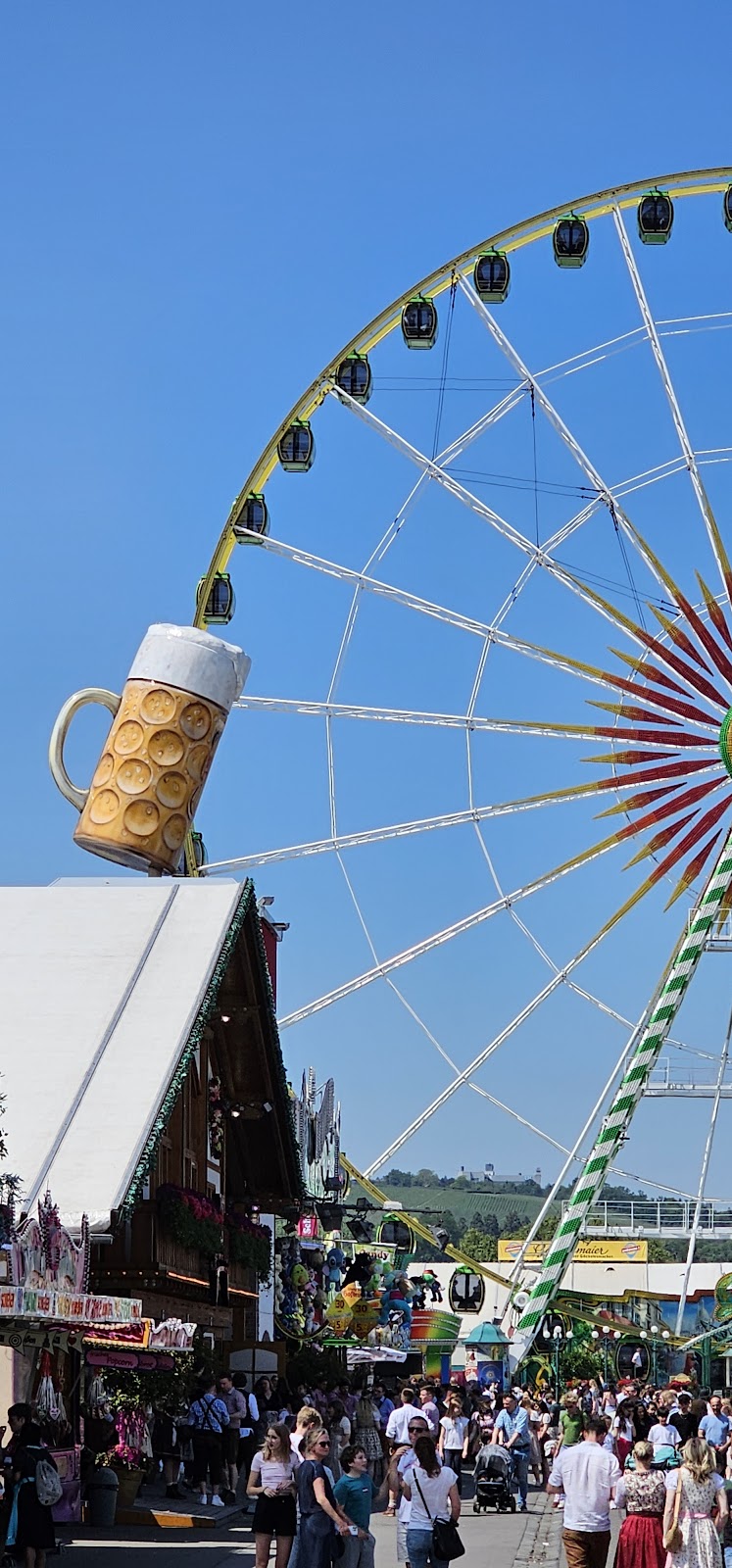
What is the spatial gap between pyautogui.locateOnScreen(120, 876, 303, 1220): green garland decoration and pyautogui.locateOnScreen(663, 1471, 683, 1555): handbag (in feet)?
17.9

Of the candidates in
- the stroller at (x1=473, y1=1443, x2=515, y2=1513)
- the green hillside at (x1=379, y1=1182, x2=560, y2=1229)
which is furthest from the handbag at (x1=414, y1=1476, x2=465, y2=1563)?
the green hillside at (x1=379, y1=1182, x2=560, y2=1229)

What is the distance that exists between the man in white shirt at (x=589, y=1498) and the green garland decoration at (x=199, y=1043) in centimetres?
469

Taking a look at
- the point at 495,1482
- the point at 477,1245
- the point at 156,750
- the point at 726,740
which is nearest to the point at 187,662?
the point at 156,750

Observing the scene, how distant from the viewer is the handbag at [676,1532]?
35.2 ft

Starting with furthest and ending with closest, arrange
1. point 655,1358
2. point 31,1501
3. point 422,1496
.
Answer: point 655,1358 < point 31,1501 < point 422,1496

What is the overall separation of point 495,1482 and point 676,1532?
10.4 metres

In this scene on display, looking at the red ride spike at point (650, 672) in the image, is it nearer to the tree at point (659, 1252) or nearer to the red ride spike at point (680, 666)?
the red ride spike at point (680, 666)

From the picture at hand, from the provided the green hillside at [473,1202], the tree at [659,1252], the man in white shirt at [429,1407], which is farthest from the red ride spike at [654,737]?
the green hillside at [473,1202]

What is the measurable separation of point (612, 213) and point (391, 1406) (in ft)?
51.0

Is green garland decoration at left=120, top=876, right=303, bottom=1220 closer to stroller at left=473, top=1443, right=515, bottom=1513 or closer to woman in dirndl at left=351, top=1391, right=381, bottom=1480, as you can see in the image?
woman in dirndl at left=351, top=1391, right=381, bottom=1480

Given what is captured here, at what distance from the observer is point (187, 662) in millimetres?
20906

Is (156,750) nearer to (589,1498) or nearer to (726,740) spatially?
(726,740)

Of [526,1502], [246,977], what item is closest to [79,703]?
[246,977]

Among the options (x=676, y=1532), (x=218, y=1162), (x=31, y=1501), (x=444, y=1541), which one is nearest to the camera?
(x=676, y=1532)
